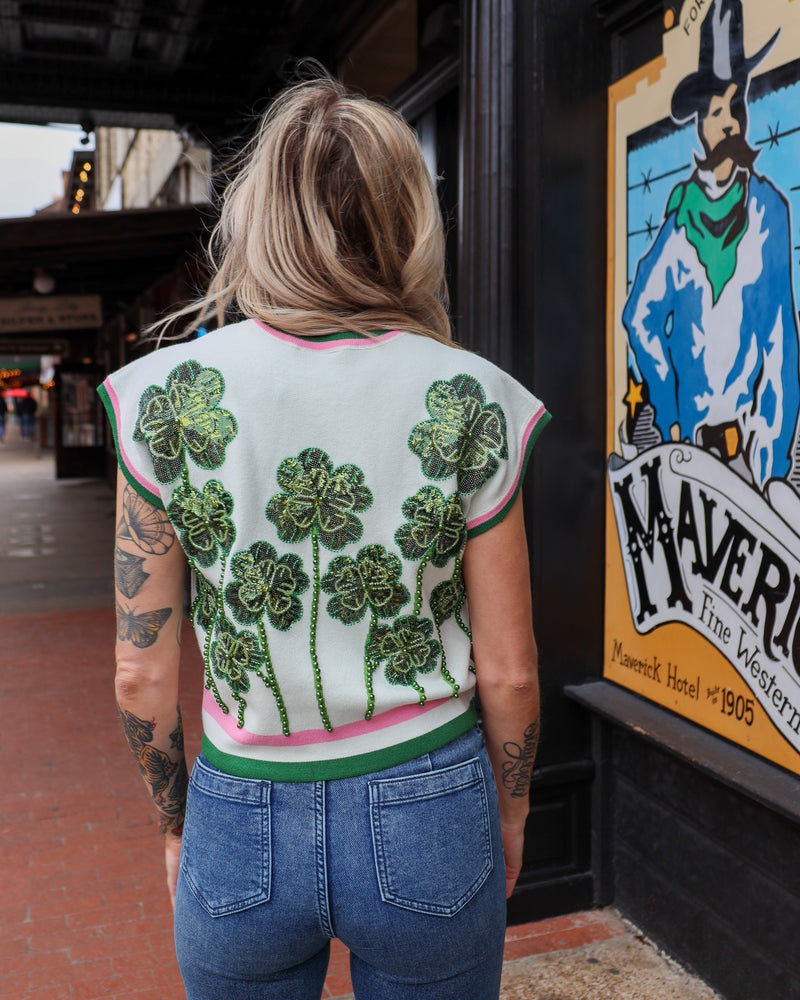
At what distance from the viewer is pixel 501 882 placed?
134 cm

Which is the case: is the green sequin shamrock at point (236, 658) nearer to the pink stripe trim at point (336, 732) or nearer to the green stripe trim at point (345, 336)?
the pink stripe trim at point (336, 732)

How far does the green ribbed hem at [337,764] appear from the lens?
1.25 m

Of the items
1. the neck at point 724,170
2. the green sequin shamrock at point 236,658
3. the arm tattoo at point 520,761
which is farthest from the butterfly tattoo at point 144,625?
the neck at point 724,170

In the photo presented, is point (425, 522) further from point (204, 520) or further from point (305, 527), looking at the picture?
point (204, 520)

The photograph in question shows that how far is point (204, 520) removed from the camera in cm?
125

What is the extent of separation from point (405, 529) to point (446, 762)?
0.32 meters

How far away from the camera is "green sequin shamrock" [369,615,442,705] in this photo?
1260mm

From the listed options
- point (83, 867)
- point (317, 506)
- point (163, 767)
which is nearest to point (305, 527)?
point (317, 506)

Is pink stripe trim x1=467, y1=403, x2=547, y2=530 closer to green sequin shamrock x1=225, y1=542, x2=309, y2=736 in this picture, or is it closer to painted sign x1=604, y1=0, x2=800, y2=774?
green sequin shamrock x1=225, y1=542, x2=309, y2=736

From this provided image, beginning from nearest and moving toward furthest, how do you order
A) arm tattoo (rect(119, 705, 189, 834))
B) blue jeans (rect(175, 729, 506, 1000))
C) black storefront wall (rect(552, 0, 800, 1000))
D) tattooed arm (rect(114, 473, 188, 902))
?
blue jeans (rect(175, 729, 506, 1000)) → tattooed arm (rect(114, 473, 188, 902)) → arm tattoo (rect(119, 705, 189, 834)) → black storefront wall (rect(552, 0, 800, 1000))

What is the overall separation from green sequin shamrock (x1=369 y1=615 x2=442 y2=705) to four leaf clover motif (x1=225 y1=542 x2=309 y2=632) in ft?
0.37

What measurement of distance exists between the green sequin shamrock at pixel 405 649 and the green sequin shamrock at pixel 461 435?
0.19 meters

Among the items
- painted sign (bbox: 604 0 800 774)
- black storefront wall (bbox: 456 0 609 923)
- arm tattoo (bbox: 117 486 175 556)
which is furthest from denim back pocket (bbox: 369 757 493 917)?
black storefront wall (bbox: 456 0 609 923)

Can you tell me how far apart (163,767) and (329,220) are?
0.88m
